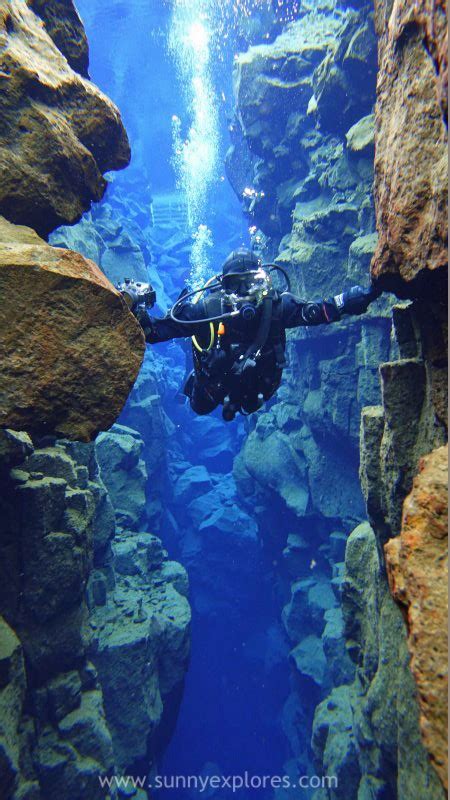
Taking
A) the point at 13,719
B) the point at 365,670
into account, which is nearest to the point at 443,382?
the point at 365,670

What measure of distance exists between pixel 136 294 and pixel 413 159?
2185mm

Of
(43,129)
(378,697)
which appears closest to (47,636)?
(378,697)

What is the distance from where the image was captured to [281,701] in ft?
68.0

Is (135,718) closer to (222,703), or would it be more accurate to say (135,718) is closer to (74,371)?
(74,371)

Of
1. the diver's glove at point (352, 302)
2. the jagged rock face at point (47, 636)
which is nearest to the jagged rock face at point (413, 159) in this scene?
the diver's glove at point (352, 302)

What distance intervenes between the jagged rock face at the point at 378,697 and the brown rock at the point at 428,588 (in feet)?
4.98

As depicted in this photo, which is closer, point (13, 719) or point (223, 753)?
point (13, 719)

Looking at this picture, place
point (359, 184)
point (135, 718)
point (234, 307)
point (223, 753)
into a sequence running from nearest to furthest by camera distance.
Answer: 1. point (234, 307)
2. point (135, 718)
3. point (359, 184)
4. point (223, 753)

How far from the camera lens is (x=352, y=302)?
3.81 m

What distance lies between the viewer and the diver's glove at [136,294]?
342 cm

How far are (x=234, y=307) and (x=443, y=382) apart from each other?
79.2 inches

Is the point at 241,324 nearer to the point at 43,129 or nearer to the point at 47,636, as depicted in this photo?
the point at 43,129

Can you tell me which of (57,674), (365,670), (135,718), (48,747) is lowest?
(135,718)

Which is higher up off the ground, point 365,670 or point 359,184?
point 359,184
